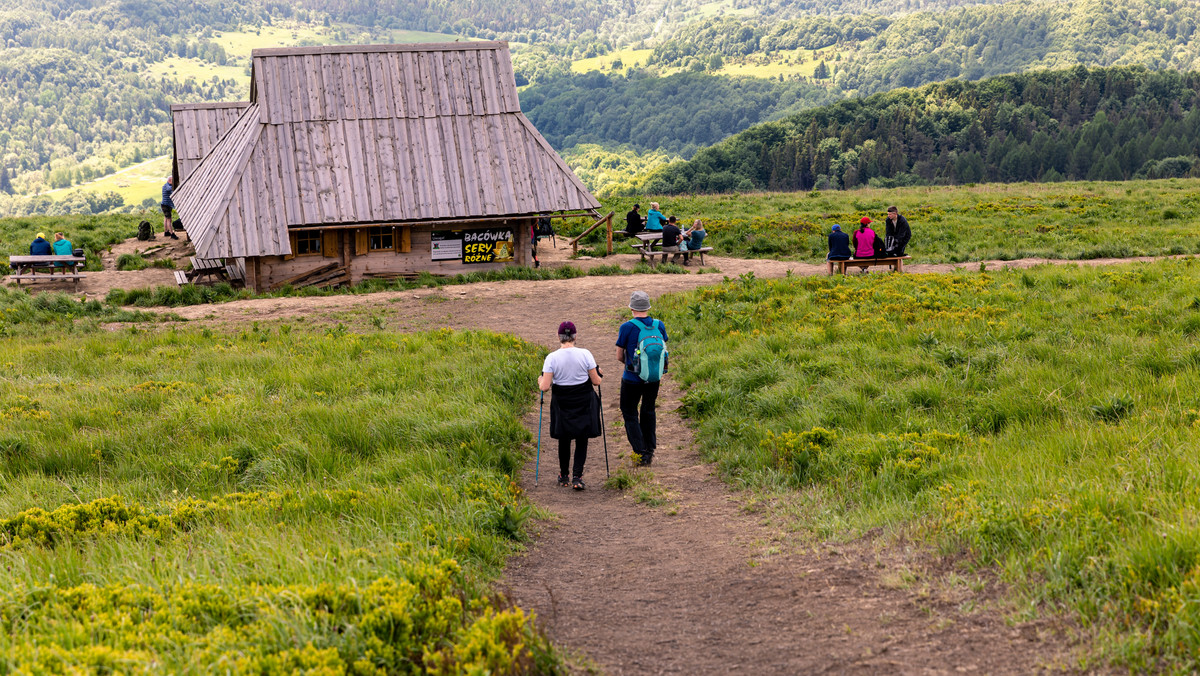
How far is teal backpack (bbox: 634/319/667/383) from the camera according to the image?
31.1ft

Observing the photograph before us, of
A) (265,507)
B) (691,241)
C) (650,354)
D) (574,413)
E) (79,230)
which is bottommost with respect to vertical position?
(265,507)

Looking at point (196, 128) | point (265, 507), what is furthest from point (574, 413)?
point (196, 128)

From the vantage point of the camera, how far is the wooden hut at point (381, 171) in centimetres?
2258

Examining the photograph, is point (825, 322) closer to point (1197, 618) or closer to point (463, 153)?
point (1197, 618)

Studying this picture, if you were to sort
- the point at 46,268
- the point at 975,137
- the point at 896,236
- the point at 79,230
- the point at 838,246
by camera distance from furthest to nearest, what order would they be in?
the point at 975,137
the point at 79,230
the point at 46,268
the point at 896,236
the point at 838,246

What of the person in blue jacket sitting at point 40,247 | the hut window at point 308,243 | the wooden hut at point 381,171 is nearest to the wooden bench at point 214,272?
the wooden hut at point 381,171

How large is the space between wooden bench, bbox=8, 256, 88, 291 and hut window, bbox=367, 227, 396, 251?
8.13 meters

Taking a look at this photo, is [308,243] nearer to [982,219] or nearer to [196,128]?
[196,128]

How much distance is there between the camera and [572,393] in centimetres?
898

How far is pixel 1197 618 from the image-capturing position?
4.20 m

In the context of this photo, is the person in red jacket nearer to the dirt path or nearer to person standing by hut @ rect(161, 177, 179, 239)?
the dirt path

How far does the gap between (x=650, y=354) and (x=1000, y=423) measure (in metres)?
3.85

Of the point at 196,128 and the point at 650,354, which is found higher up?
the point at 196,128

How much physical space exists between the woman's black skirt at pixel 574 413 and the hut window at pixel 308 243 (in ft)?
53.9
